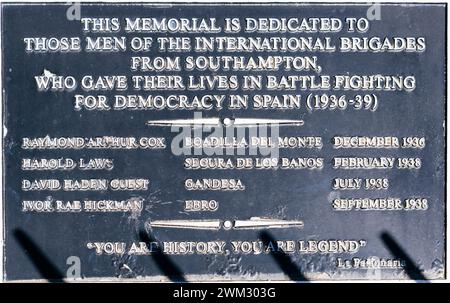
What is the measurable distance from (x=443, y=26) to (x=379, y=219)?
1.49 m

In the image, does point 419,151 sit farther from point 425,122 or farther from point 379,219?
point 379,219

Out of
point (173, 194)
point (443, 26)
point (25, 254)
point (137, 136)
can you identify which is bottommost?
point (25, 254)

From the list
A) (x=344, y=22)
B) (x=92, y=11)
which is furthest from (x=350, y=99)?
(x=92, y=11)

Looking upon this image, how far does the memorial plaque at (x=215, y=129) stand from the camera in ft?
16.7

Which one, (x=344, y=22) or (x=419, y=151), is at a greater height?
(x=344, y=22)

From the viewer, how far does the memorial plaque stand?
5090mm

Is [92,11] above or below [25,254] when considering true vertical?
above

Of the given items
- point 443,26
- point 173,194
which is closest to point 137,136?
point 173,194

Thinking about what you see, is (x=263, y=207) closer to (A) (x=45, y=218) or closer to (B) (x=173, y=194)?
(B) (x=173, y=194)

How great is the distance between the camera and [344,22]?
16.8ft

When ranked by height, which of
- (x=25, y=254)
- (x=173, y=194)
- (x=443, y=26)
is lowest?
(x=25, y=254)

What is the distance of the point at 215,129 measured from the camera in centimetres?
511

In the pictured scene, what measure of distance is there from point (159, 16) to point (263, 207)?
1.59 m

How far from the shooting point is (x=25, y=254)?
16.9ft
